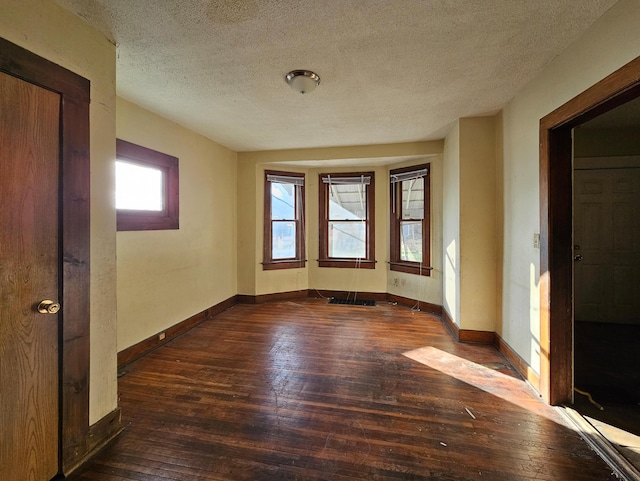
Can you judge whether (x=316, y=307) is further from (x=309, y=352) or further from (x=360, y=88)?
(x=360, y=88)

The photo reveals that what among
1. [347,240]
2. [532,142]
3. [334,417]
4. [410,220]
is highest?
[532,142]

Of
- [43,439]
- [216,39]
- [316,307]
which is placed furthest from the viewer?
[316,307]

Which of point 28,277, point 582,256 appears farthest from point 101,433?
point 582,256

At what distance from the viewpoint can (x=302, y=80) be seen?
2.24 metres

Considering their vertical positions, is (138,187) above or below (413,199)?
below

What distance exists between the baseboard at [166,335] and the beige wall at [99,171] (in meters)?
1.01

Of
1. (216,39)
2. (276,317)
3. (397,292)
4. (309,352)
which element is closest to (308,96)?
(216,39)

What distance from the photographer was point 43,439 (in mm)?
1404

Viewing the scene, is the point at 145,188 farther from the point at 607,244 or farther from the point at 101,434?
the point at 607,244

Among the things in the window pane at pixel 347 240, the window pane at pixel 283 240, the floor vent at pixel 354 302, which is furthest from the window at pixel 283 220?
the floor vent at pixel 354 302

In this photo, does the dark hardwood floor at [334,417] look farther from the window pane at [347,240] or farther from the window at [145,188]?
the window pane at [347,240]

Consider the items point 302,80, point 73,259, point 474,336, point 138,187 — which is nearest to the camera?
point 73,259

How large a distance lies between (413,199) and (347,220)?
1162 mm

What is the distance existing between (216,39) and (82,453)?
2550 millimetres
